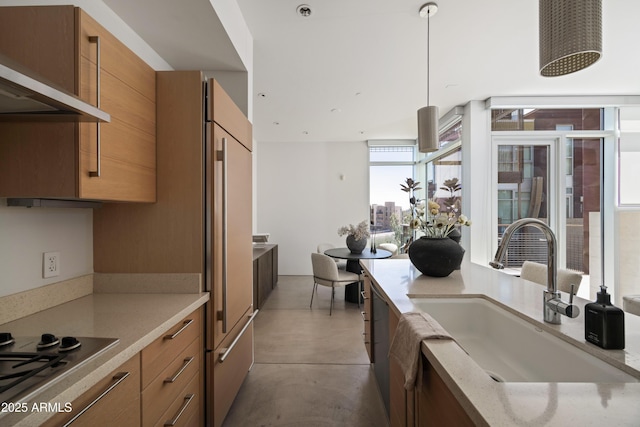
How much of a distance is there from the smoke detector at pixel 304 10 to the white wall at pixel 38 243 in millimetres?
2020

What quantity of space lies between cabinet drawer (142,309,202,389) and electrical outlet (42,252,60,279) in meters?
0.69

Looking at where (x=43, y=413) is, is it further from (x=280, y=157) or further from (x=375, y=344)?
(x=280, y=157)

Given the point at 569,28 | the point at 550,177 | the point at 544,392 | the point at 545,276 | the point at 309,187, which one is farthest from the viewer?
the point at 309,187

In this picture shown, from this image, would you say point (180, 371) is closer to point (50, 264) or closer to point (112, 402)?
point (112, 402)

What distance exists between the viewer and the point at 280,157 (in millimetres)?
6172

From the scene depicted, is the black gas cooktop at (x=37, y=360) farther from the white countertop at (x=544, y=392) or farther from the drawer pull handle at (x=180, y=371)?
the white countertop at (x=544, y=392)

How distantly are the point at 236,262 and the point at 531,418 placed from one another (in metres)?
1.68

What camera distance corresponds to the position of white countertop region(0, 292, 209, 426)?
0.70 meters

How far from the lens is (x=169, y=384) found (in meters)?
1.20

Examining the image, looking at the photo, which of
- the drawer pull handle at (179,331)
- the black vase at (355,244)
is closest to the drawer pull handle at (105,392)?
the drawer pull handle at (179,331)

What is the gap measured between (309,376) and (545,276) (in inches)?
79.4

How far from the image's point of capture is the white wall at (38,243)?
1.17 meters

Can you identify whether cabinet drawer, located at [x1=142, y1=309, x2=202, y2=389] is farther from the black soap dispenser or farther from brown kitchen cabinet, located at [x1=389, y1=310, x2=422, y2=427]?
the black soap dispenser

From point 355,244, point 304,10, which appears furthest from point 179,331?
point 355,244
